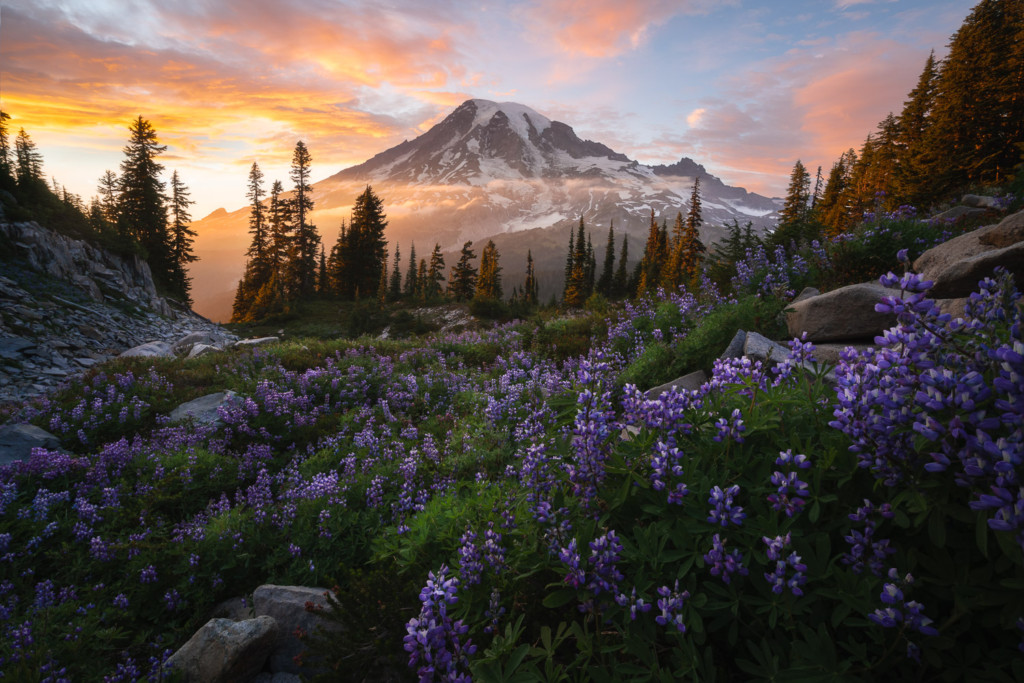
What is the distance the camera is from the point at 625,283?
287ft

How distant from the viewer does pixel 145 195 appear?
43.0 meters

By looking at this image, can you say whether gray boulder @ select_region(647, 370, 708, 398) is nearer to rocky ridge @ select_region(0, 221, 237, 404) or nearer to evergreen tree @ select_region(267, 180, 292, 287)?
rocky ridge @ select_region(0, 221, 237, 404)

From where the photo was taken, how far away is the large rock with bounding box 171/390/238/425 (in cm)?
757

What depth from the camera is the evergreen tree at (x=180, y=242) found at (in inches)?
1814

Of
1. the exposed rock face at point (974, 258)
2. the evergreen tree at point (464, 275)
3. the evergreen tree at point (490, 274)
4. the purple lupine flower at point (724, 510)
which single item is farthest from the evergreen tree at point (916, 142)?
the evergreen tree at point (490, 274)

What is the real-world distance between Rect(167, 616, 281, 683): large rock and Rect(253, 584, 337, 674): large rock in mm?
147

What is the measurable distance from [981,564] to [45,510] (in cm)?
782

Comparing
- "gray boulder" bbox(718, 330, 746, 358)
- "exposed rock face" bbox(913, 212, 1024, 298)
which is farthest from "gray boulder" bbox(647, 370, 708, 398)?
"exposed rock face" bbox(913, 212, 1024, 298)

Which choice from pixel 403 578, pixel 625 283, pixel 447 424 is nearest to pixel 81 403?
pixel 447 424

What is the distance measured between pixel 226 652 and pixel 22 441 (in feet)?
19.6

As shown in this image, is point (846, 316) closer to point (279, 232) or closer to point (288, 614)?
point (288, 614)

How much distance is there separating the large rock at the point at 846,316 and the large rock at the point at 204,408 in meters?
9.65

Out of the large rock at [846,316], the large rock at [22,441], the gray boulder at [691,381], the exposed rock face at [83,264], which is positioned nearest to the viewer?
the large rock at [22,441]

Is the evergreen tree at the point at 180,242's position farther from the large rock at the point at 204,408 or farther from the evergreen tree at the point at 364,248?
the large rock at the point at 204,408
